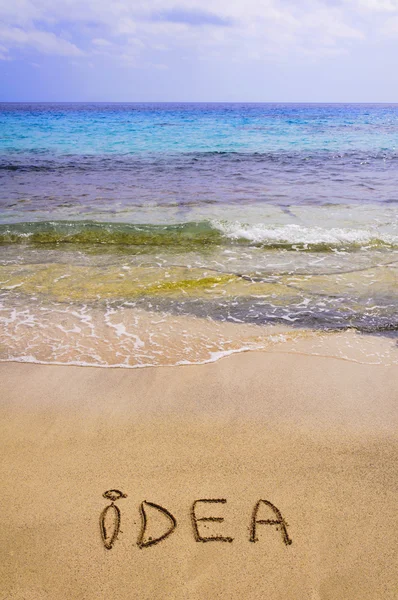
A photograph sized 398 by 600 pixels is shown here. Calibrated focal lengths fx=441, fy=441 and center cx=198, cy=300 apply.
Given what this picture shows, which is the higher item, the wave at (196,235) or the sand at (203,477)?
the wave at (196,235)

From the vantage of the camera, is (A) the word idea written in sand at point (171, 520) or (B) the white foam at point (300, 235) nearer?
(A) the word idea written in sand at point (171, 520)

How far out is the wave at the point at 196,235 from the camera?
750cm

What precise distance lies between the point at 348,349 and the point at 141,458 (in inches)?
88.2

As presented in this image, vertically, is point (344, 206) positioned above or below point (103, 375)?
above

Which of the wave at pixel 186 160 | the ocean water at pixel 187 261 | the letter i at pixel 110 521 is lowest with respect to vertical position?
the letter i at pixel 110 521

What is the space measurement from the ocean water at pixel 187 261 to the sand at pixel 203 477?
0.51 m

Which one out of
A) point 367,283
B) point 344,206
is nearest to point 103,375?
point 367,283

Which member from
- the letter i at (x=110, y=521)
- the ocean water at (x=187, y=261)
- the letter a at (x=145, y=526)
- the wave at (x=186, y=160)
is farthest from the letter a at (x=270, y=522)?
the wave at (x=186, y=160)

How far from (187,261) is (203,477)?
446cm

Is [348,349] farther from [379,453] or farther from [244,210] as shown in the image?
[244,210]

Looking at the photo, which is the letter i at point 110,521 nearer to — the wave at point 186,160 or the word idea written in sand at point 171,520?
the word idea written in sand at point 171,520

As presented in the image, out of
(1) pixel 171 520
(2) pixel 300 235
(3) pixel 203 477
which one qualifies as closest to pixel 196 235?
(2) pixel 300 235

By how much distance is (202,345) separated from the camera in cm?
420

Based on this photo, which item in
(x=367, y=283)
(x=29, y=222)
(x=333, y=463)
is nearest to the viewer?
(x=333, y=463)
